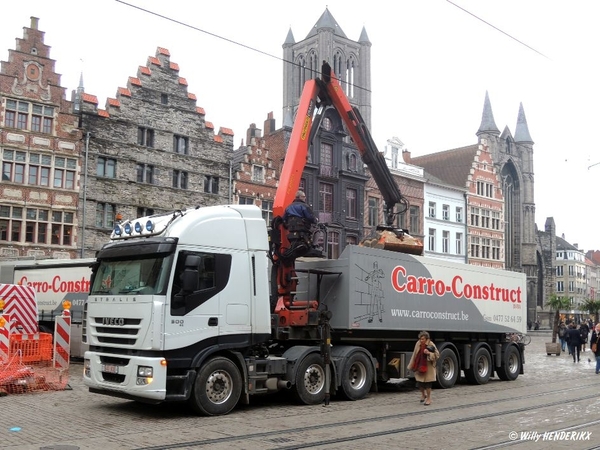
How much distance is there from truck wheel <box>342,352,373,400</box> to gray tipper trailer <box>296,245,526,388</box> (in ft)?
1.68

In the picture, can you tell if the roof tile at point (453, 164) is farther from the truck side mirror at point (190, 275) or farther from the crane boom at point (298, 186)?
the truck side mirror at point (190, 275)

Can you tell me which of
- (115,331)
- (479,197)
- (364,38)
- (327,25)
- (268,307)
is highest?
(327,25)

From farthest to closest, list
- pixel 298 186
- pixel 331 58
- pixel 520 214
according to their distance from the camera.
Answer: pixel 331 58, pixel 520 214, pixel 298 186

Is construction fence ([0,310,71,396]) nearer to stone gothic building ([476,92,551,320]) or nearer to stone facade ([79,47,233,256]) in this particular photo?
stone facade ([79,47,233,256])

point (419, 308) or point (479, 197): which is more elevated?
point (479, 197)

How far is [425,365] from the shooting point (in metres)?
14.4

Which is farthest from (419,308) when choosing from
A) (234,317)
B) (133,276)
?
(133,276)

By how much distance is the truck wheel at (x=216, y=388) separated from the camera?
12.2m

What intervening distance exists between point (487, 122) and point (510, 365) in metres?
54.4

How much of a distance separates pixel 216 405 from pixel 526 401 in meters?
7.02

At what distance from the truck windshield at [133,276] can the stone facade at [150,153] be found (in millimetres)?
20648

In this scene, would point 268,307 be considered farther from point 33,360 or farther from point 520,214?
point 520,214

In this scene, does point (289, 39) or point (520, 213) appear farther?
point (289, 39)

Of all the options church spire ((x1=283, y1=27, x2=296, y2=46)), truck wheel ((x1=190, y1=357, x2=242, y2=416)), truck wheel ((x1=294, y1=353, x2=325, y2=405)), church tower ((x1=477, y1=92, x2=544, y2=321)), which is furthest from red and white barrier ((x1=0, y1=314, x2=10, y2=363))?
church spire ((x1=283, y1=27, x2=296, y2=46))
